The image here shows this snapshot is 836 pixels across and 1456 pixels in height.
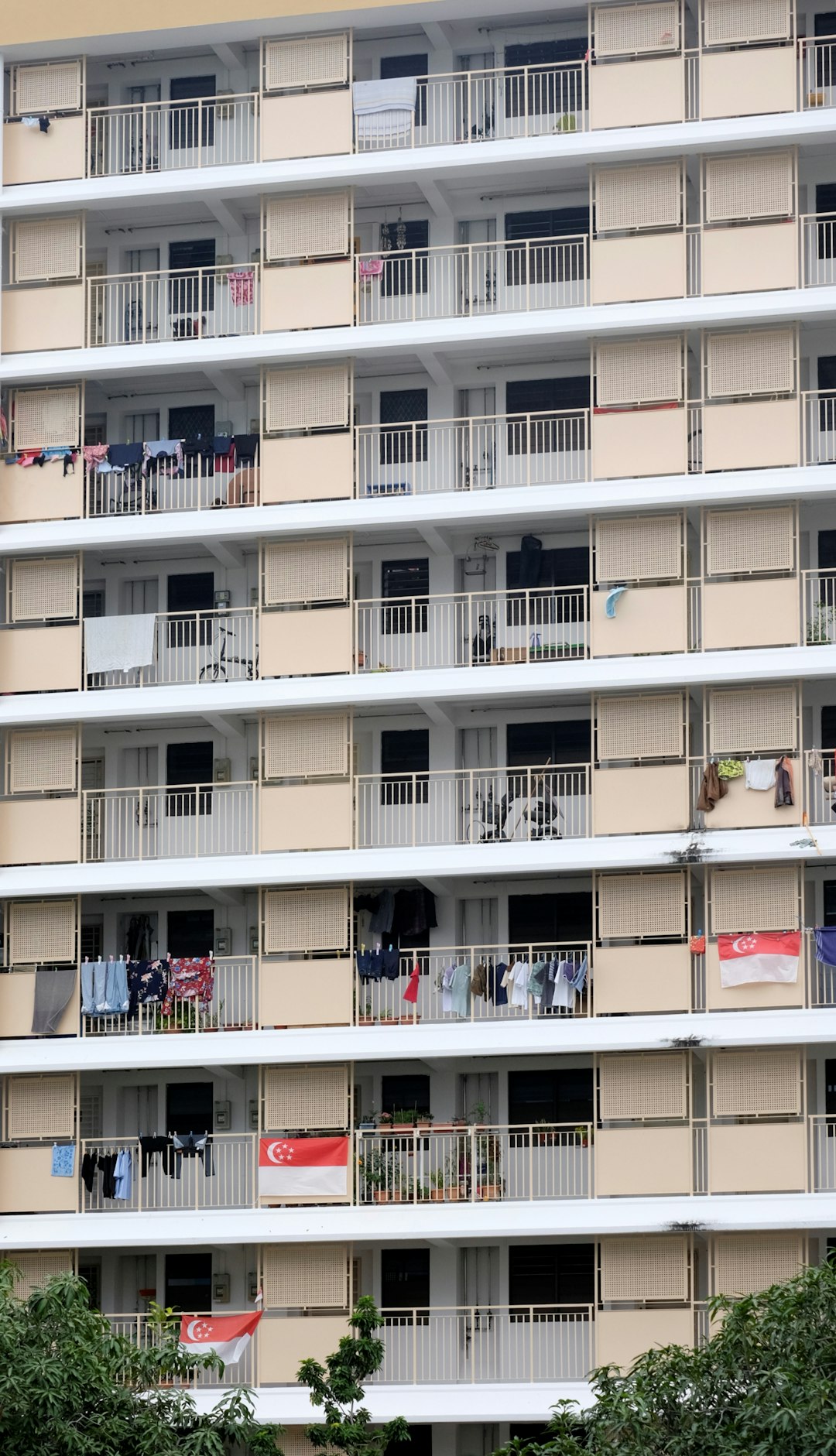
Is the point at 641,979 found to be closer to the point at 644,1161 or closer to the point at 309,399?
the point at 644,1161

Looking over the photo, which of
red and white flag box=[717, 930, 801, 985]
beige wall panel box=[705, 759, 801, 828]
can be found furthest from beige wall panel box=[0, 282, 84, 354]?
red and white flag box=[717, 930, 801, 985]

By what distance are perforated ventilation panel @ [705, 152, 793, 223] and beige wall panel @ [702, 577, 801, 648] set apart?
5.18m

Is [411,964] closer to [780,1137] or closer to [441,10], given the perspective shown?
[780,1137]

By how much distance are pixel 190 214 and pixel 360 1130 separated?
13.9 metres

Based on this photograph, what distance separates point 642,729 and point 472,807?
2809mm

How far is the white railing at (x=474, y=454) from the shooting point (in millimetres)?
38281

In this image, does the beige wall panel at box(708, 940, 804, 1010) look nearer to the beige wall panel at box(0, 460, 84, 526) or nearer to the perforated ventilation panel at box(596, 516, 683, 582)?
the perforated ventilation panel at box(596, 516, 683, 582)

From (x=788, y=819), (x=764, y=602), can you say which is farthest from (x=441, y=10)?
(x=788, y=819)

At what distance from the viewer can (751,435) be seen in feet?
120

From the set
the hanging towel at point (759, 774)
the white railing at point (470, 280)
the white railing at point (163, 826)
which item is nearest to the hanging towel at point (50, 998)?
the white railing at point (163, 826)

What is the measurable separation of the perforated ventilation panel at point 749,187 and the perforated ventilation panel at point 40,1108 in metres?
15.0

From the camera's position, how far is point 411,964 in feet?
122

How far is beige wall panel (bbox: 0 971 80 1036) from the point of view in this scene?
37.2 m

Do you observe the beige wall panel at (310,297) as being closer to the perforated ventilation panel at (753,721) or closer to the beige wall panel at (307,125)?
the beige wall panel at (307,125)
